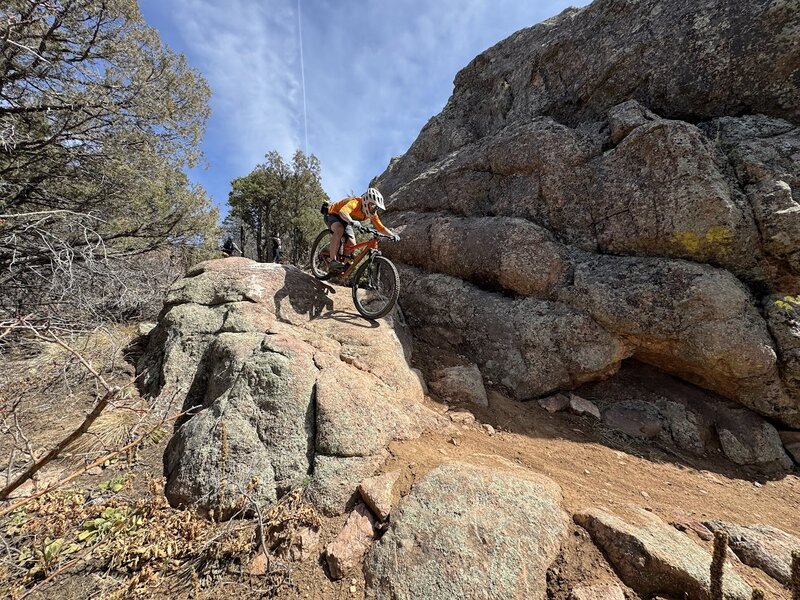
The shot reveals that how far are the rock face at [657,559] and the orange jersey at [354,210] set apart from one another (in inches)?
228

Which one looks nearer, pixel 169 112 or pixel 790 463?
pixel 790 463

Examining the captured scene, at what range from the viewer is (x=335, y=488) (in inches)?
151

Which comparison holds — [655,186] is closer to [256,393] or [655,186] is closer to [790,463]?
[790,463]

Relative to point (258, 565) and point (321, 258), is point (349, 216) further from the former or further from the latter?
point (258, 565)

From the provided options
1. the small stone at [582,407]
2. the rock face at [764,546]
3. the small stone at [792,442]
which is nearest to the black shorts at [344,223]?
the small stone at [582,407]

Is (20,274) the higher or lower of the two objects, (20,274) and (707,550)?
the higher

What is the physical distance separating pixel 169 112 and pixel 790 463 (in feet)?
48.6

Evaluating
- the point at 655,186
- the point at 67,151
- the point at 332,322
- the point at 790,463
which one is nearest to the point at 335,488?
the point at 332,322

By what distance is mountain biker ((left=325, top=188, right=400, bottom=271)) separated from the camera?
23.4 feet

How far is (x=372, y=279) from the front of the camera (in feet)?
23.6

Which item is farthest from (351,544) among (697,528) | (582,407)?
(582,407)

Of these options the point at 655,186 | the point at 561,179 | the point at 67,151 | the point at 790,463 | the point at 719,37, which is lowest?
the point at 790,463

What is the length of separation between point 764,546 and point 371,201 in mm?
7205

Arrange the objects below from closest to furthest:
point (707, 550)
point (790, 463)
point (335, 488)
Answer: point (707, 550) < point (335, 488) < point (790, 463)
